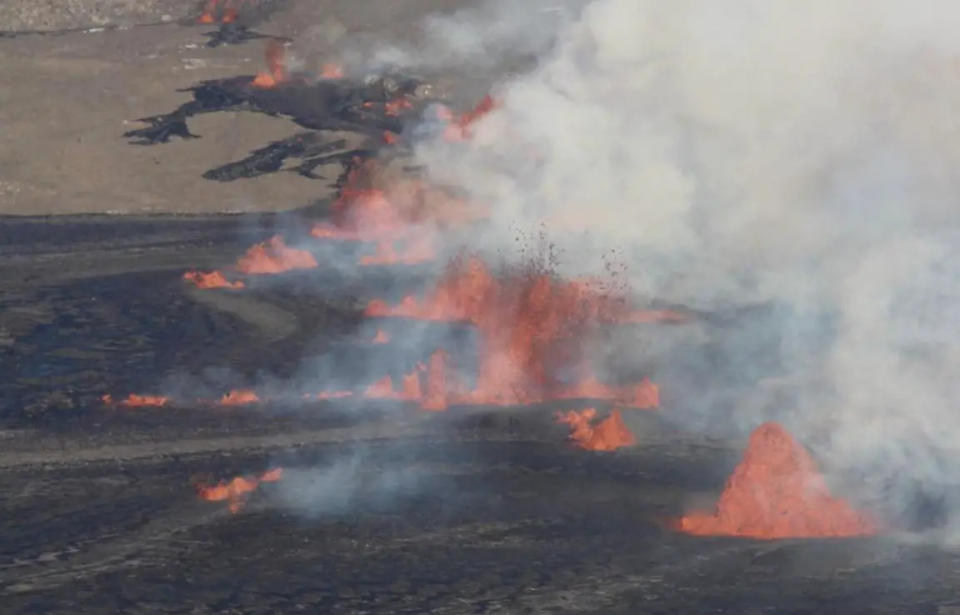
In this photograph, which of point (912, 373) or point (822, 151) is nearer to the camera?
point (912, 373)

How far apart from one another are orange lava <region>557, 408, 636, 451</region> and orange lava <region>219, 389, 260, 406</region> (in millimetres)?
9172

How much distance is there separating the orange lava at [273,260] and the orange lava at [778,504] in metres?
30.9

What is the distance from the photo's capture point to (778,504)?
111 ft

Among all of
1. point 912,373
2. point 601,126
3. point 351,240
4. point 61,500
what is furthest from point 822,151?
point 61,500

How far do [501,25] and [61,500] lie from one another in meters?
61.1

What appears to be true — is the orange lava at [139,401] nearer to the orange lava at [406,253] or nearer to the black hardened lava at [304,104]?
the orange lava at [406,253]

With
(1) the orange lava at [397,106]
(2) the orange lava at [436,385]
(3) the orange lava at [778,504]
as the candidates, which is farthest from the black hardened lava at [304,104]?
(3) the orange lava at [778,504]

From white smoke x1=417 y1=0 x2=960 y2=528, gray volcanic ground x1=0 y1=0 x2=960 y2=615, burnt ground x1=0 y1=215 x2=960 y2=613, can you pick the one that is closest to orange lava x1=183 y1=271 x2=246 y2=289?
gray volcanic ground x1=0 y1=0 x2=960 y2=615

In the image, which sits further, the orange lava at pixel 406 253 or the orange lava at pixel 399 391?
the orange lava at pixel 406 253

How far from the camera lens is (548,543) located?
32281 millimetres

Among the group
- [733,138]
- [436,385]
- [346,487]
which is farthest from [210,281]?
[346,487]

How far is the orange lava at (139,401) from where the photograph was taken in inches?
1708

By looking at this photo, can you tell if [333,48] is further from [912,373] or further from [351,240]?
[912,373]

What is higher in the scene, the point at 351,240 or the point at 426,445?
the point at 351,240
